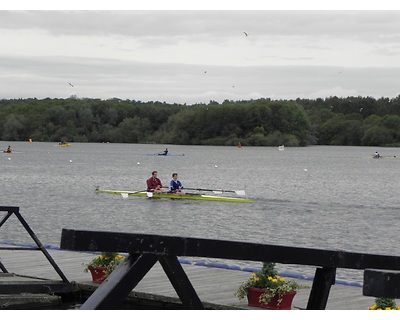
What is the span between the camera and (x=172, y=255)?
19.2 feet

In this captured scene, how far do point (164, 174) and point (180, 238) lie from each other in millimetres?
89731

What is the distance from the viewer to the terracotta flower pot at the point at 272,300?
10.9 m

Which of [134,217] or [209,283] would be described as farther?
[134,217]

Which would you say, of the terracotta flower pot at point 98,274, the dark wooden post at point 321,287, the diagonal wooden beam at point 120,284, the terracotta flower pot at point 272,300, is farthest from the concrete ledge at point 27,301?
the diagonal wooden beam at point 120,284

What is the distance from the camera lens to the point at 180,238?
19.0 feet

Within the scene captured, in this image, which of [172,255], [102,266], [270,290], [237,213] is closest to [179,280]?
[172,255]

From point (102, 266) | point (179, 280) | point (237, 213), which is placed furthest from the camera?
point (237, 213)

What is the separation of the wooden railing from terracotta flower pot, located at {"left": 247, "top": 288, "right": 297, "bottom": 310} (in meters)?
4.48

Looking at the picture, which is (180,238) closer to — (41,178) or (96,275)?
(96,275)

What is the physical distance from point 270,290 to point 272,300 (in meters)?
0.16

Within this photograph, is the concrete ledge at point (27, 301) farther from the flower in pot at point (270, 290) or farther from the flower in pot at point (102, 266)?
the flower in pot at point (270, 290)

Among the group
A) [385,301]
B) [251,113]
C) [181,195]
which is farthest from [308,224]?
[251,113]

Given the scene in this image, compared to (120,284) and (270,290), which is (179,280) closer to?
(120,284)

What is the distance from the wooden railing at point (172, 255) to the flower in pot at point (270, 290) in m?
4.37
